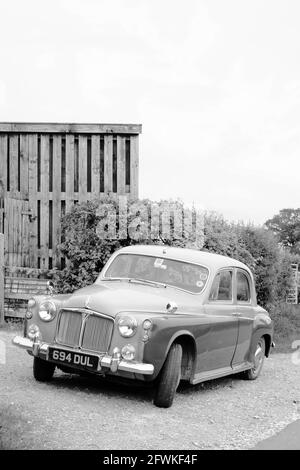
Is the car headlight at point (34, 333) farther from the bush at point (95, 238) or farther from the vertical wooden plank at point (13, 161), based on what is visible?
the vertical wooden plank at point (13, 161)

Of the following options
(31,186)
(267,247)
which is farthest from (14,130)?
(267,247)

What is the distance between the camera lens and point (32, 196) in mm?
16766

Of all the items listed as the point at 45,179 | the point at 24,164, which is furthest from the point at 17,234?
the point at 24,164

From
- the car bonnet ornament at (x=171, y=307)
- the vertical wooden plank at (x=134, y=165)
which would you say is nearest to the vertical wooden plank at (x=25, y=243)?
the vertical wooden plank at (x=134, y=165)

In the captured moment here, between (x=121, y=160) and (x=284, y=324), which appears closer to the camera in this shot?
(x=121, y=160)

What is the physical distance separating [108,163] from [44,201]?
1925 millimetres

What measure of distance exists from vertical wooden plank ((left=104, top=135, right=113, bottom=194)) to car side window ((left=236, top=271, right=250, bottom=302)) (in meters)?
7.56

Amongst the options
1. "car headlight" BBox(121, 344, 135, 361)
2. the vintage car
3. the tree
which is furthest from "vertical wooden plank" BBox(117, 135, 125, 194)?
the tree

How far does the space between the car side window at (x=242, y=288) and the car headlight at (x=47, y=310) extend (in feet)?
9.63

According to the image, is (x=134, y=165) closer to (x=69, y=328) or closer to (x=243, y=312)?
(x=243, y=312)

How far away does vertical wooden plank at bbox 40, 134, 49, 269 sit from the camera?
16.4 metres

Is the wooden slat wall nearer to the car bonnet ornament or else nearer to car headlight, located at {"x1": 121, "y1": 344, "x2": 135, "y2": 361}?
the car bonnet ornament

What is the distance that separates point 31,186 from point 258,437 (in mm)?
11551
